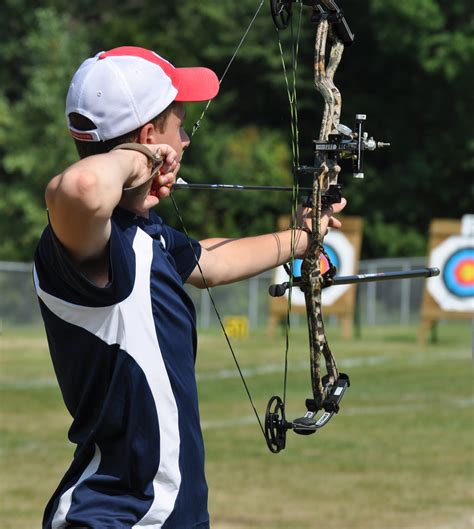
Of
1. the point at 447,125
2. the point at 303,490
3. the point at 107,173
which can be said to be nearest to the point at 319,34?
the point at 107,173

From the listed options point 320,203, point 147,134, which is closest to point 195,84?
point 147,134

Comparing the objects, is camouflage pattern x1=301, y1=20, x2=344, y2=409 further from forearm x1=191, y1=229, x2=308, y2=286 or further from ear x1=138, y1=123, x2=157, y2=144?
ear x1=138, y1=123, x2=157, y2=144

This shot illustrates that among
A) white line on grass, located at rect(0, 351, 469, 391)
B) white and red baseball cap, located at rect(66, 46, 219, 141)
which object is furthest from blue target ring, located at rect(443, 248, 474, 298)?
white and red baseball cap, located at rect(66, 46, 219, 141)

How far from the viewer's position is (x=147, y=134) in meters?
2.38

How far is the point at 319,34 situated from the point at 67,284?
0.99 m

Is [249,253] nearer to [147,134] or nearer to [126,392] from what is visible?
[147,134]

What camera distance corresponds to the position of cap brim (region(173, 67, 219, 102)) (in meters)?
2.50

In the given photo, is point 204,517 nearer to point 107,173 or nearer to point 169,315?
point 169,315

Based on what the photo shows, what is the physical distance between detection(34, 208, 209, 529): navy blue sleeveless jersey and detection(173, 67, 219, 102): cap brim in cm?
30

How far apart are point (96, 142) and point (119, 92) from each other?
0.32 feet

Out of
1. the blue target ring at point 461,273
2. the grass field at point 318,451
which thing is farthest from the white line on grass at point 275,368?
the blue target ring at point 461,273

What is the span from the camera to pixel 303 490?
6.49m

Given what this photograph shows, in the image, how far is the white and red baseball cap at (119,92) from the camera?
232 centimetres

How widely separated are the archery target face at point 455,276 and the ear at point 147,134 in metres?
14.2
